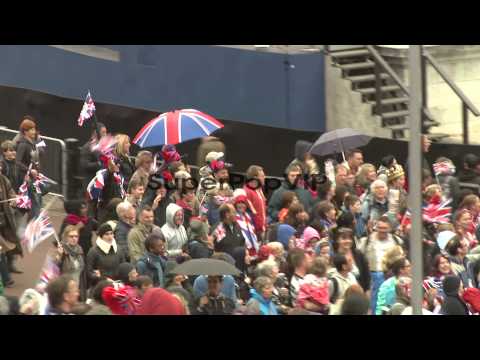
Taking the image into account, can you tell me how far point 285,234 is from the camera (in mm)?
13656

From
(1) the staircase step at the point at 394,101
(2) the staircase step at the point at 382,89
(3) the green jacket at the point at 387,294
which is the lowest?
(3) the green jacket at the point at 387,294

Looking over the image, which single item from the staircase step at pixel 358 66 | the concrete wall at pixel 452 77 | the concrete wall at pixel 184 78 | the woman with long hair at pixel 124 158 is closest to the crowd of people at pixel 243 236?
the woman with long hair at pixel 124 158

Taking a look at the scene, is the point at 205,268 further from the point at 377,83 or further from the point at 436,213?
the point at 377,83

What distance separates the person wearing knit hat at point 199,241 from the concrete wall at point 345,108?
3.98m

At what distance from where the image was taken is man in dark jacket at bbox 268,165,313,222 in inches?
559

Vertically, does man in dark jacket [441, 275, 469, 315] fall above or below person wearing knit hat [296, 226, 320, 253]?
below

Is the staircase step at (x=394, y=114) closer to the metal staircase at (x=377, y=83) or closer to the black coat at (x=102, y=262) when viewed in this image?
the metal staircase at (x=377, y=83)

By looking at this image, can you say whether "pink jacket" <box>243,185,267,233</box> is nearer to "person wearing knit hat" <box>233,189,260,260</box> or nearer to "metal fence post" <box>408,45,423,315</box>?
"person wearing knit hat" <box>233,189,260,260</box>

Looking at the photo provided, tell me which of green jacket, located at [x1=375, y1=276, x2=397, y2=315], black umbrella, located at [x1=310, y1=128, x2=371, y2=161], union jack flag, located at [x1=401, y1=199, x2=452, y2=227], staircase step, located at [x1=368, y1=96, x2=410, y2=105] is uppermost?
staircase step, located at [x1=368, y1=96, x2=410, y2=105]

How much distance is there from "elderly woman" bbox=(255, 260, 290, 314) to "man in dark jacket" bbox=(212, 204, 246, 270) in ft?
3.19

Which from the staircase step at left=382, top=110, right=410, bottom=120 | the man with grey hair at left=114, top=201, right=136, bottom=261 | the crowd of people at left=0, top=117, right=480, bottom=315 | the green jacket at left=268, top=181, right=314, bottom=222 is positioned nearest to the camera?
the crowd of people at left=0, top=117, right=480, bottom=315

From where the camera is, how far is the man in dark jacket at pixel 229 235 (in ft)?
44.3

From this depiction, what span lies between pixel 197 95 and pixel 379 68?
8.54 feet

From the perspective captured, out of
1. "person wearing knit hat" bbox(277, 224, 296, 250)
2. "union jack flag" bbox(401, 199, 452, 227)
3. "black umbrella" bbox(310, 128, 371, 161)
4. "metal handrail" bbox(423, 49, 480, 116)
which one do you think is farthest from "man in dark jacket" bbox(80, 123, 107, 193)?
"metal handrail" bbox(423, 49, 480, 116)
